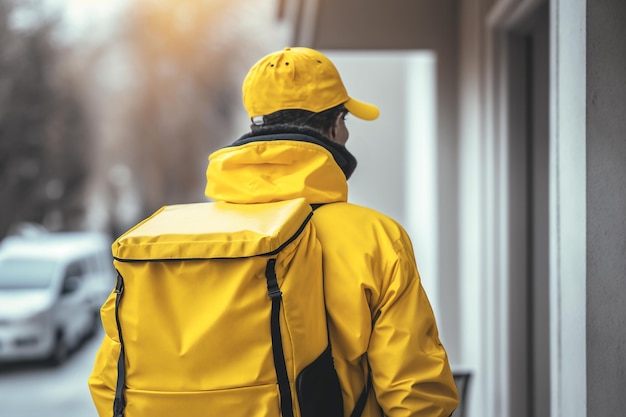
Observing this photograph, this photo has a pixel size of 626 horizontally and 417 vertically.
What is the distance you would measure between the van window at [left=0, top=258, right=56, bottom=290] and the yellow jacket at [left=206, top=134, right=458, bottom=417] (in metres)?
11.9

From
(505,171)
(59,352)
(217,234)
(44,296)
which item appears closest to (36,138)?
(59,352)

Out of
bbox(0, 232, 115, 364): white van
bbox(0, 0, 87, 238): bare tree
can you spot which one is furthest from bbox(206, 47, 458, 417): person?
bbox(0, 0, 87, 238): bare tree

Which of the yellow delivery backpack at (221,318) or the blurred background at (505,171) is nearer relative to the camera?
the yellow delivery backpack at (221,318)

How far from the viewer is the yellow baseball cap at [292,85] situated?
1.72 metres

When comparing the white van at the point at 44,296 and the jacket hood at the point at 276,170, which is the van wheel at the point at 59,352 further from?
the jacket hood at the point at 276,170

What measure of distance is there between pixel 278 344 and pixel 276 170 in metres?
0.39

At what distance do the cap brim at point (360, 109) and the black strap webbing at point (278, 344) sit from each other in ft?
1.83

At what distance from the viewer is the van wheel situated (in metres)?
13.0

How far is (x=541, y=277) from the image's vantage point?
360 cm

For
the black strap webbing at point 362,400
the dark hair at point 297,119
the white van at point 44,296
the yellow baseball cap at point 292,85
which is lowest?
the white van at point 44,296

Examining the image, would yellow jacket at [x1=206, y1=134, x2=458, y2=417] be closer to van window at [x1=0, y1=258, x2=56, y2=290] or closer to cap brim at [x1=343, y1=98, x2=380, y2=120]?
cap brim at [x1=343, y1=98, x2=380, y2=120]

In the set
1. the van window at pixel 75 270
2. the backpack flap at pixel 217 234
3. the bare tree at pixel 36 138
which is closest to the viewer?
the backpack flap at pixel 217 234

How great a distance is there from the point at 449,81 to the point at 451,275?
111 centimetres

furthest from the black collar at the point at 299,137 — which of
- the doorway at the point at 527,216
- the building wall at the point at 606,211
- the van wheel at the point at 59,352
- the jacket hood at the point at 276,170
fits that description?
the van wheel at the point at 59,352
